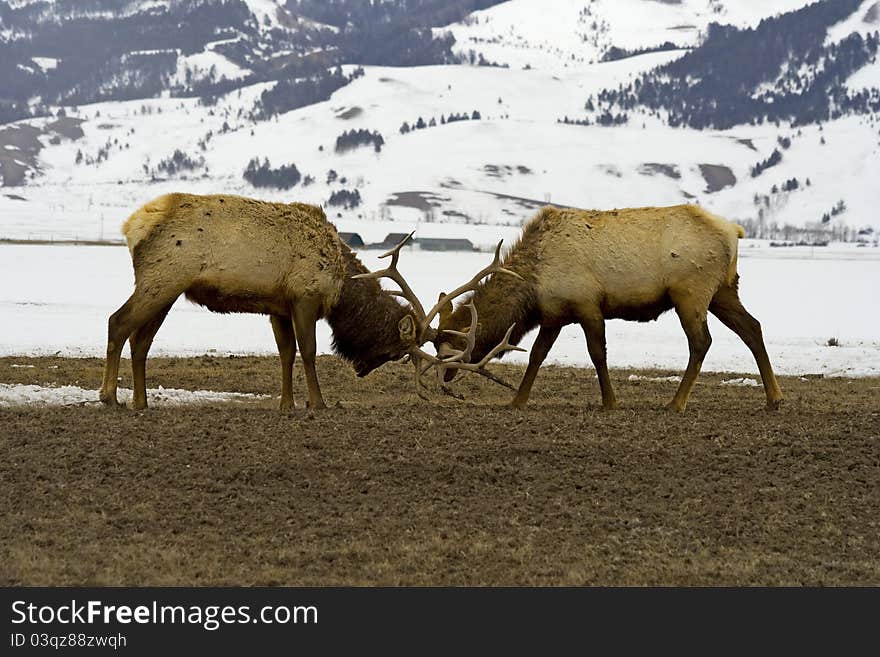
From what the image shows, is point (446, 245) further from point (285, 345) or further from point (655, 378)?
point (285, 345)

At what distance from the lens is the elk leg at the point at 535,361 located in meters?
17.2

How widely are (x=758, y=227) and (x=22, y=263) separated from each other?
479 feet

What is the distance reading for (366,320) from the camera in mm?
17250

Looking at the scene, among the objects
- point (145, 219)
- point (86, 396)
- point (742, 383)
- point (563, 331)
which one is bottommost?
point (563, 331)

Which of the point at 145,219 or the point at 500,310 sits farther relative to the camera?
the point at 500,310

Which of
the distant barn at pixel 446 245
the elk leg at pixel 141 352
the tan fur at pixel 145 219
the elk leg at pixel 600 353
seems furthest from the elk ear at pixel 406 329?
the distant barn at pixel 446 245

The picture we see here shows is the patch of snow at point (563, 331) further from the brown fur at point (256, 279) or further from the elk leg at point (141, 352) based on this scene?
the elk leg at point (141, 352)

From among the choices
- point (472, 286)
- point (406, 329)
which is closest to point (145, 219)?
point (406, 329)

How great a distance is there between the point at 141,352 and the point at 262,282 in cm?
181

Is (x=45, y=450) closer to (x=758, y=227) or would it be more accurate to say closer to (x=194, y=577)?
(x=194, y=577)

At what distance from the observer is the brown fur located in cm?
1583

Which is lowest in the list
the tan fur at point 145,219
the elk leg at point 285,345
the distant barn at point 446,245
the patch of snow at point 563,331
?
the distant barn at point 446,245

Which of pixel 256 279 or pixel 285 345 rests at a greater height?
pixel 256 279

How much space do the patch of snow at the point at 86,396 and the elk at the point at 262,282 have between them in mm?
1033
